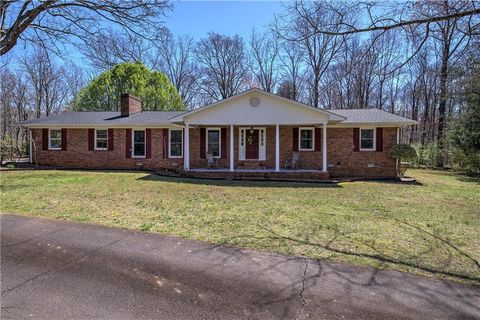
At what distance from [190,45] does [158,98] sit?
13.3 metres

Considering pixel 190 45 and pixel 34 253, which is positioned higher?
pixel 190 45

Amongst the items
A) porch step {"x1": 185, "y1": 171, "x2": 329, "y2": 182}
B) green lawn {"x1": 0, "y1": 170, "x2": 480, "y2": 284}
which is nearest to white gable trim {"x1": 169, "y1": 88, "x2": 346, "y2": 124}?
porch step {"x1": 185, "y1": 171, "x2": 329, "y2": 182}

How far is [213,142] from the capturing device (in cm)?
1656

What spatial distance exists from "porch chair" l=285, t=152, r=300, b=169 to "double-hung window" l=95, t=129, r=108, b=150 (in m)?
10.7

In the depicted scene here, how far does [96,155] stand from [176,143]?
492cm

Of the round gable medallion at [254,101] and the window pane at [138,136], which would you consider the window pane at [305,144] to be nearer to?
the round gable medallion at [254,101]

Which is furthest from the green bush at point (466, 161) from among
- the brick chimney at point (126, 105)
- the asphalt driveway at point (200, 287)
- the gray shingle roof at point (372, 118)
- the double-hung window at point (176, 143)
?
the brick chimney at point (126, 105)

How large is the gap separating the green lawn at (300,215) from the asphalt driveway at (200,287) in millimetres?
526

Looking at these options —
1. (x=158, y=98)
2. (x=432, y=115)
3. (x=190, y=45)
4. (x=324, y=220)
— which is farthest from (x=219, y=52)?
(x=324, y=220)

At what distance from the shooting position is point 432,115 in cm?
2995

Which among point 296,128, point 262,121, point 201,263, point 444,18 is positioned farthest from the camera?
point 296,128

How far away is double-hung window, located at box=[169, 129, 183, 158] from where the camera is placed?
55.1 feet

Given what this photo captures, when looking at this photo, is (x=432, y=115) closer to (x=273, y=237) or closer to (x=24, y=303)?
(x=273, y=237)

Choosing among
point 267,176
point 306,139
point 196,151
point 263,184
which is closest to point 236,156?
point 196,151
